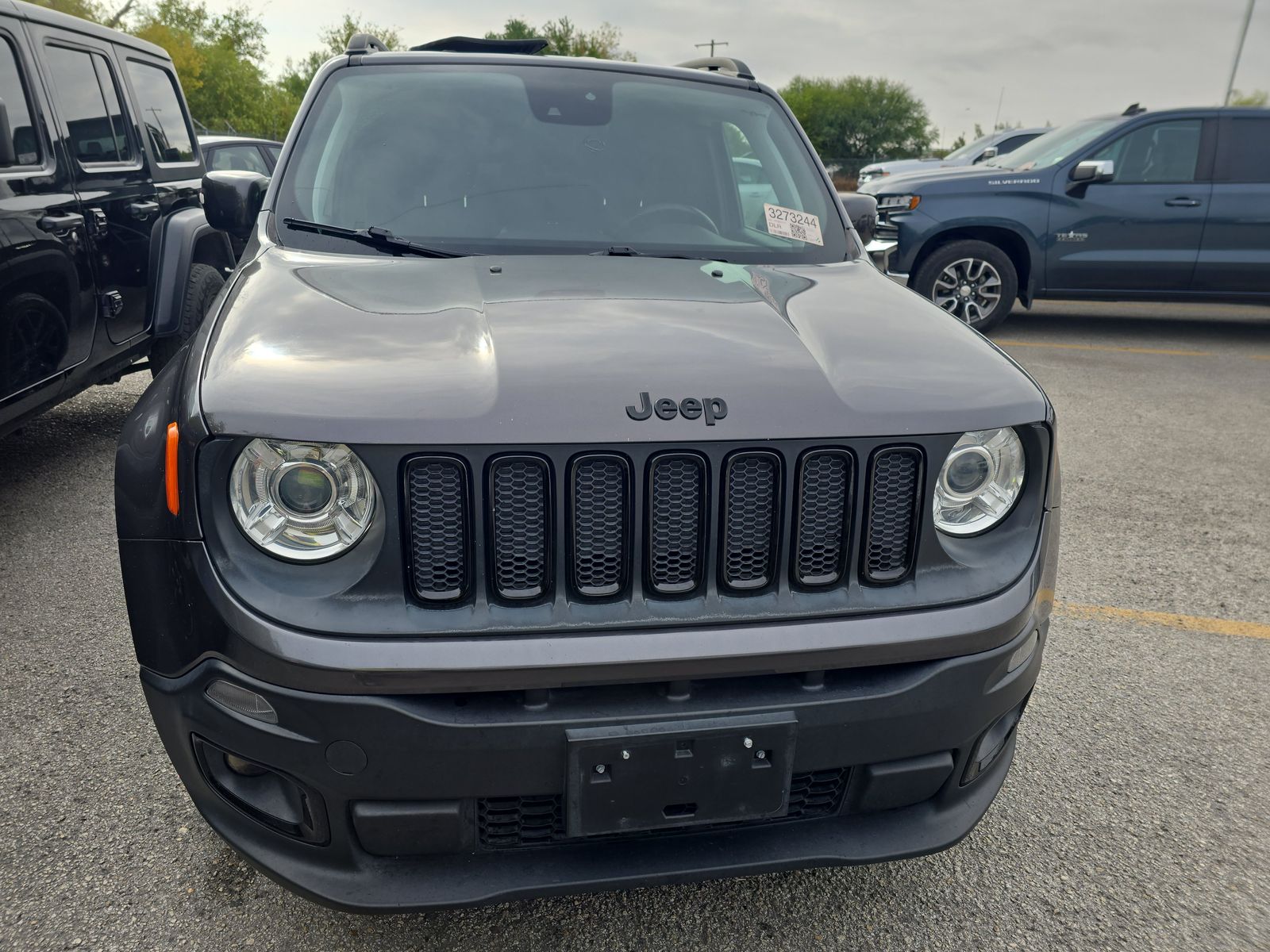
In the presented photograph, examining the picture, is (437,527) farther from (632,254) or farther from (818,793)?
(632,254)

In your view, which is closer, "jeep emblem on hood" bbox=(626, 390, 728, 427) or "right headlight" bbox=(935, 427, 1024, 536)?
"jeep emblem on hood" bbox=(626, 390, 728, 427)

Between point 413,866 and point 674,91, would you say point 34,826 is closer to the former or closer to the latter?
point 413,866

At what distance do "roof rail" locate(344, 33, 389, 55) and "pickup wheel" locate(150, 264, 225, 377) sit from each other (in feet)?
6.66

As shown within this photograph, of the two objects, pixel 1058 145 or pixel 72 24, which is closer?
pixel 72 24

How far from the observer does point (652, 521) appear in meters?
1.57

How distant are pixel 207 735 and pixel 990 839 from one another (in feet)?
5.80

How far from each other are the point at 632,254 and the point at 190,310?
10.6ft

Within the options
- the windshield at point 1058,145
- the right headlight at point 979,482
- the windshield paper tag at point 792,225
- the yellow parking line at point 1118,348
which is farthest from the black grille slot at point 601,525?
the windshield at point 1058,145

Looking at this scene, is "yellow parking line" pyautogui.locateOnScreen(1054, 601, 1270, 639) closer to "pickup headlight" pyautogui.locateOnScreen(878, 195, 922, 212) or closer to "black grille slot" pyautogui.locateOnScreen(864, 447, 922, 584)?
"black grille slot" pyautogui.locateOnScreen(864, 447, 922, 584)

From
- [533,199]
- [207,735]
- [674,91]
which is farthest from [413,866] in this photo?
[674,91]

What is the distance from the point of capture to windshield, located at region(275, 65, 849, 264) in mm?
2570

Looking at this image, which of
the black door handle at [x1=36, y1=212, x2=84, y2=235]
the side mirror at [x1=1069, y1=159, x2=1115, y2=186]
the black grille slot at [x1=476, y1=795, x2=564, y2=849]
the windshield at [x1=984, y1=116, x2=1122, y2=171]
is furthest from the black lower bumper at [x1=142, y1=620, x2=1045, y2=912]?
the windshield at [x1=984, y1=116, x2=1122, y2=171]

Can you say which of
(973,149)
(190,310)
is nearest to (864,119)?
(973,149)

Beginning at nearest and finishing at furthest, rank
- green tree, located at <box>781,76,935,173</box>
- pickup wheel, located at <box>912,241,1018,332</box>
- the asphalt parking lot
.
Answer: the asphalt parking lot, pickup wheel, located at <box>912,241,1018,332</box>, green tree, located at <box>781,76,935,173</box>
